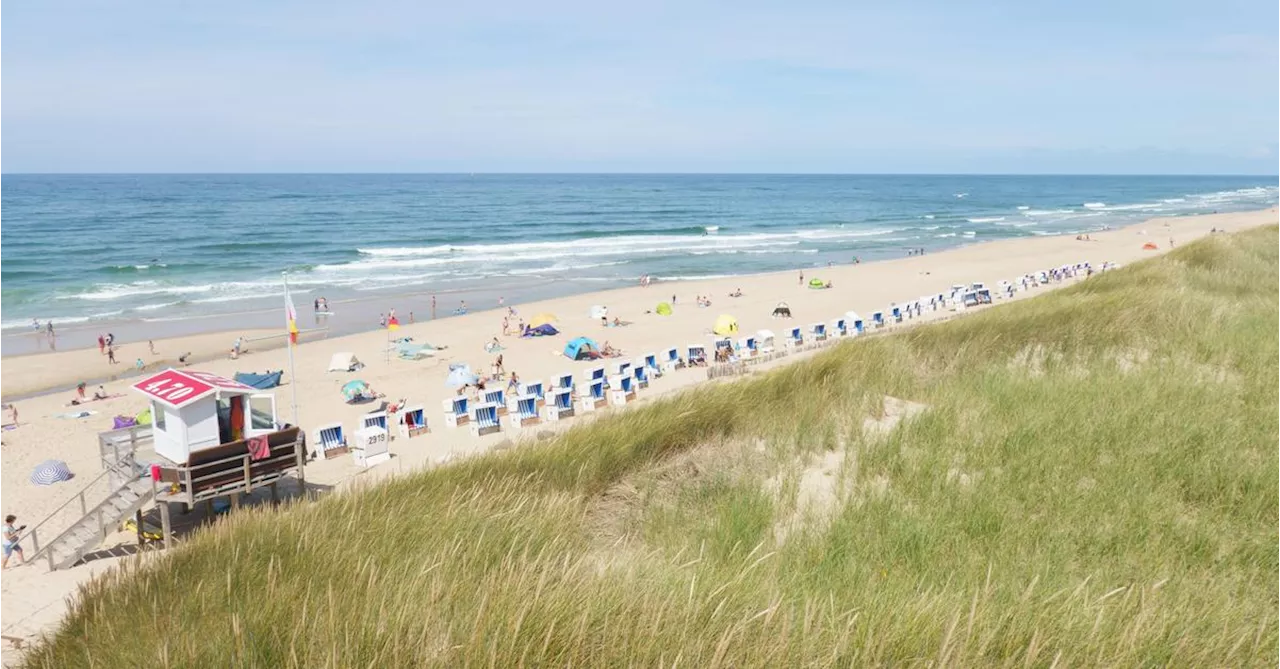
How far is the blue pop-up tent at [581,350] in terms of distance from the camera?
23609 mm

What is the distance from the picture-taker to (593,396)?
17.3m

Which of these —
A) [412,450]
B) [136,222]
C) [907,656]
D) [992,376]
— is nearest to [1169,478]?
[992,376]

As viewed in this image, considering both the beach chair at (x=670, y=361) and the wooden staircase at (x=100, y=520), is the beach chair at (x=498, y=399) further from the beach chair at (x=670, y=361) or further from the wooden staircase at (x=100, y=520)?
the wooden staircase at (x=100, y=520)

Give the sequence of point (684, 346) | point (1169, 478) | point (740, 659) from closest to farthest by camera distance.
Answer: point (740, 659) → point (1169, 478) → point (684, 346)

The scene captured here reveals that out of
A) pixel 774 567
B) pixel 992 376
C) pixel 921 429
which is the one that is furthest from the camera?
pixel 992 376

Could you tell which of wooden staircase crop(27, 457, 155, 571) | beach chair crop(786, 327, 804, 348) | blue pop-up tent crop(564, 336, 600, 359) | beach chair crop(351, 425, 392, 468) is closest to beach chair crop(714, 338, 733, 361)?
beach chair crop(786, 327, 804, 348)

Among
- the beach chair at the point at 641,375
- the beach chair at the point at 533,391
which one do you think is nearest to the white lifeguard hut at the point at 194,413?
the beach chair at the point at 533,391

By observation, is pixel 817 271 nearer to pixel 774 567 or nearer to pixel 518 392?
pixel 518 392

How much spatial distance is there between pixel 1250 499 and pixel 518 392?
14363mm

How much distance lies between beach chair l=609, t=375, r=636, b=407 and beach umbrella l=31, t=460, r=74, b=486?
33.5ft

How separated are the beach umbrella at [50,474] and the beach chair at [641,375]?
36.7 ft

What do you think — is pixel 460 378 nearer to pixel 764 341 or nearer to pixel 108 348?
pixel 764 341

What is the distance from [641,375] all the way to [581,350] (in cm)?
462

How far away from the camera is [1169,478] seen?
217 inches
